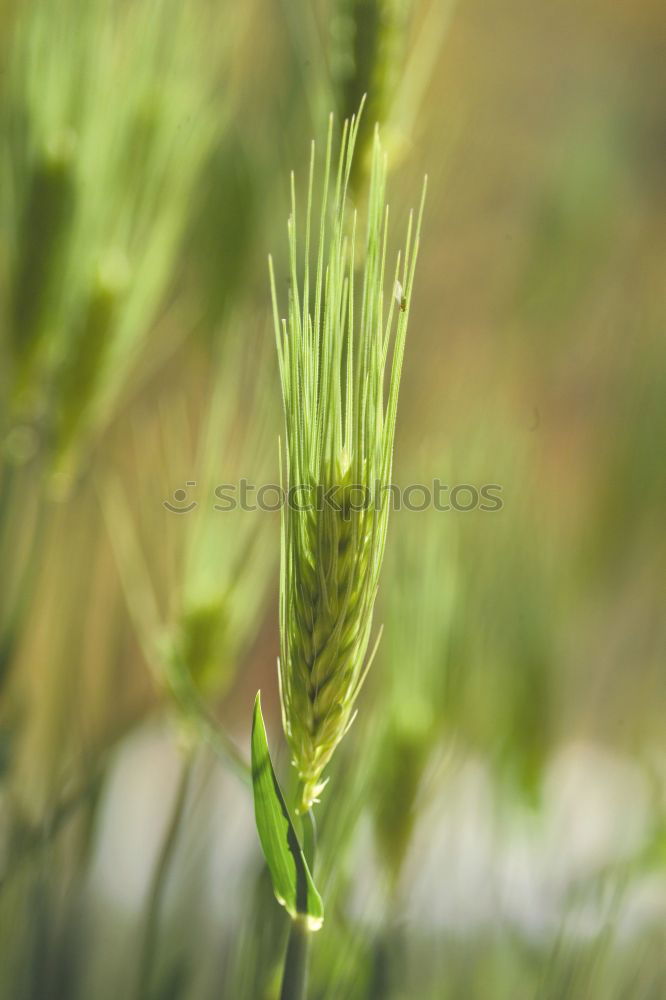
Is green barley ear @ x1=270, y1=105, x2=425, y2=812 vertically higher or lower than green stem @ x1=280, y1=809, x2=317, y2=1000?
higher

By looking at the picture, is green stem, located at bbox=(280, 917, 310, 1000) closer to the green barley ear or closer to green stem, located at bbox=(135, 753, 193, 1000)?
the green barley ear

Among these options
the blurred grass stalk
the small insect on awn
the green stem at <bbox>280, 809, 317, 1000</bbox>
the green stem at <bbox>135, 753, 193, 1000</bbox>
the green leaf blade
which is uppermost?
the blurred grass stalk

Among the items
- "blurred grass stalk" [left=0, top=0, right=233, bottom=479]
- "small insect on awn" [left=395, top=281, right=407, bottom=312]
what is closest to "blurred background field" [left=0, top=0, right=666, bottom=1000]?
"blurred grass stalk" [left=0, top=0, right=233, bottom=479]

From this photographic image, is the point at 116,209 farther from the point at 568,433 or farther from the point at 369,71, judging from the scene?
the point at 568,433

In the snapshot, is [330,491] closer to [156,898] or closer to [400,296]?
[400,296]

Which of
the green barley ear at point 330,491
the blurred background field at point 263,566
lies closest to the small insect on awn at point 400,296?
the green barley ear at point 330,491

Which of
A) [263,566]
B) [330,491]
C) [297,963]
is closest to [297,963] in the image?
[297,963]
